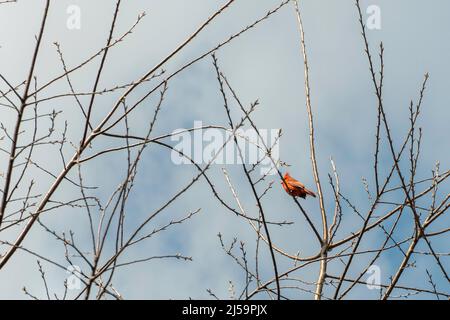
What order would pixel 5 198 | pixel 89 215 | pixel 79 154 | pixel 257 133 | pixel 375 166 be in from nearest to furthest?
pixel 5 198 → pixel 79 154 → pixel 89 215 → pixel 375 166 → pixel 257 133

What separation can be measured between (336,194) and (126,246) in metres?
1.79

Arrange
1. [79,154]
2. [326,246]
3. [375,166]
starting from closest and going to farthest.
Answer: [79,154] → [375,166] → [326,246]

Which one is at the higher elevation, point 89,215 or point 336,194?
point 336,194

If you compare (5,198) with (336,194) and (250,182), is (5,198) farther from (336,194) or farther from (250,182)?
(336,194)

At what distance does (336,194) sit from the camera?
4.18 meters

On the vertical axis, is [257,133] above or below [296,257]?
above

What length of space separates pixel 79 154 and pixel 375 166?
5.66ft

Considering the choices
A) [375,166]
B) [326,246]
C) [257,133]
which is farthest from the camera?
[326,246]
